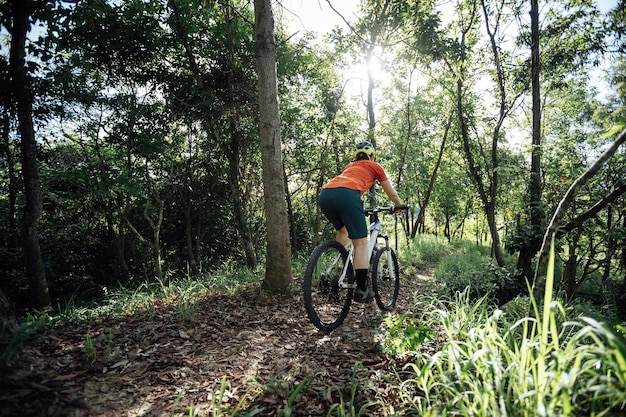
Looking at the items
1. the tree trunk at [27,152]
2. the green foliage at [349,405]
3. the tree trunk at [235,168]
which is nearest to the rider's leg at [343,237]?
the green foliage at [349,405]

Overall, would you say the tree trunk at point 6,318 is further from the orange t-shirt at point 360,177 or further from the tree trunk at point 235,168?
the tree trunk at point 235,168

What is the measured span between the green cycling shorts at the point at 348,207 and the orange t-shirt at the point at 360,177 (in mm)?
73

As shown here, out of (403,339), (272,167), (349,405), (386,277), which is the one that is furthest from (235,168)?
(349,405)

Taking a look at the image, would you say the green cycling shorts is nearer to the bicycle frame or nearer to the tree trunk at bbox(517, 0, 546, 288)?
the bicycle frame

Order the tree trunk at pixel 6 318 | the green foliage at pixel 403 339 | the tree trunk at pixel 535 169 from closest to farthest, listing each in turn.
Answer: the tree trunk at pixel 6 318
the green foliage at pixel 403 339
the tree trunk at pixel 535 169

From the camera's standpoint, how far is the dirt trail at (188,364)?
6.20 ft

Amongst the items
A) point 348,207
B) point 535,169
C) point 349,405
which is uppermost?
point 535,169

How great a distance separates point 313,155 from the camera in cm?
827

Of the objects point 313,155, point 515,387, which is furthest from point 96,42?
point 515,387

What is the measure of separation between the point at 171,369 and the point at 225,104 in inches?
231

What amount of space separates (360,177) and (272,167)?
4.12ft

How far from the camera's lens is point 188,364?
8.37 feet

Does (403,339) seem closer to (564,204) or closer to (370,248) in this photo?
(564,204)

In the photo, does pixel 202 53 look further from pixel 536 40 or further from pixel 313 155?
pixel 536 40
